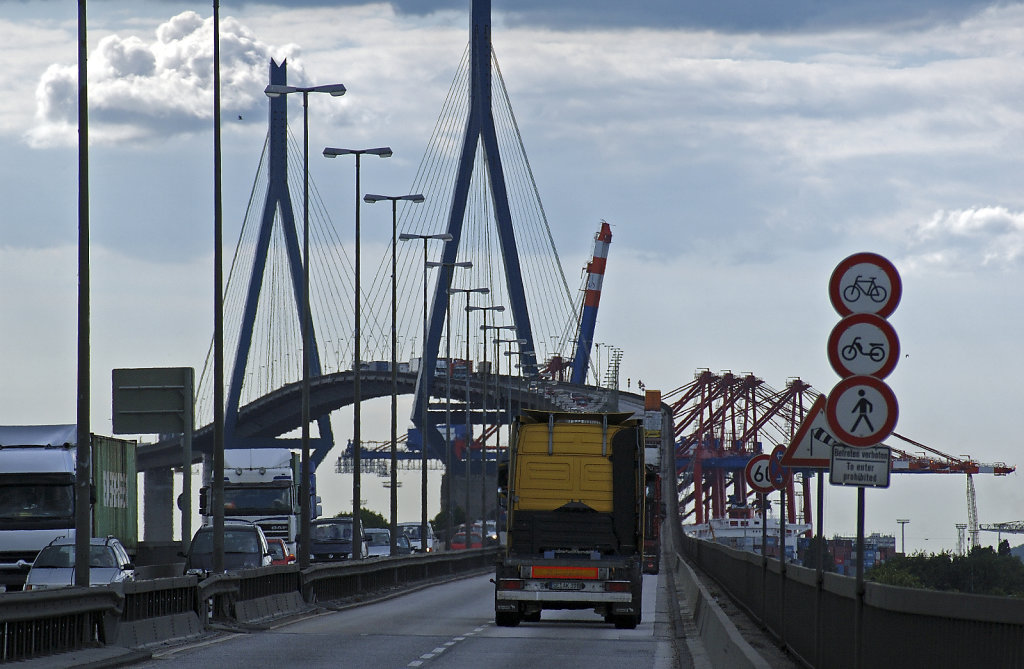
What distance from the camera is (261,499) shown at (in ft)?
148

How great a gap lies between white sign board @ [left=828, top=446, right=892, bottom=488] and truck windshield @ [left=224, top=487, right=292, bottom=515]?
34897mm

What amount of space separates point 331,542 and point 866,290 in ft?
143

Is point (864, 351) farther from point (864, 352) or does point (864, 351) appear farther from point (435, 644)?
point (435, 644)

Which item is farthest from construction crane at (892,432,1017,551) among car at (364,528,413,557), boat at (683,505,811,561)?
car at (364,528,413,557)

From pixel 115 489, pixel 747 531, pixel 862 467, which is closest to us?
pixel 862 467

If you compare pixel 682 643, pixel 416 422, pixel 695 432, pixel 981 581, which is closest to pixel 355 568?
pixel 682 643

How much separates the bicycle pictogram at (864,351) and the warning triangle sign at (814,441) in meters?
3.43

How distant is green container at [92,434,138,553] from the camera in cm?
3397

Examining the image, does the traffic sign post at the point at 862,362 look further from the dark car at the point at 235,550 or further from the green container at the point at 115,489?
the green container at the point at 115,489

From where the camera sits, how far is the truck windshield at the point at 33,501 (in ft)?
102

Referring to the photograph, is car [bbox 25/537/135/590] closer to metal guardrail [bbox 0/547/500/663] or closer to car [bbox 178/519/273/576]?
metal guardrail [bbox 0/547/500/663]

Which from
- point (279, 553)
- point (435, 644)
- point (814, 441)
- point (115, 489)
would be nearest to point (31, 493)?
point (115, 489)

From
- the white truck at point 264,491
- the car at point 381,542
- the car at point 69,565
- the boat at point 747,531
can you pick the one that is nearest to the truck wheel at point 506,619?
the car at point 69,565

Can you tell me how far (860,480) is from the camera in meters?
11.0
